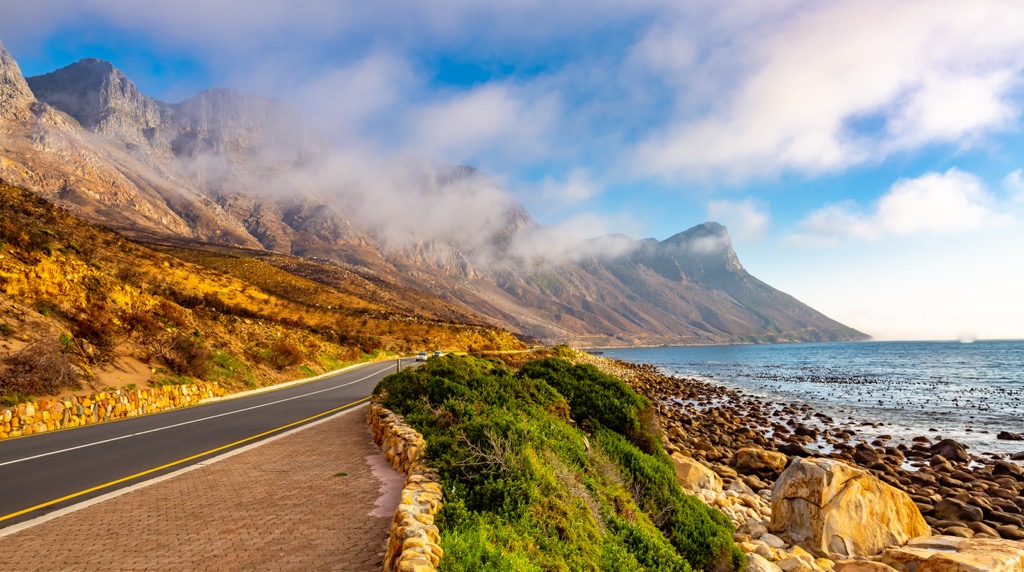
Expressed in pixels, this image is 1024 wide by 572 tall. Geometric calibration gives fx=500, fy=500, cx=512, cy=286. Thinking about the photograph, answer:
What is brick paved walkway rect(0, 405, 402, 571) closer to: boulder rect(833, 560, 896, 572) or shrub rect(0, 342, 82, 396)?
boulder rect(833, 560, 896, 572)

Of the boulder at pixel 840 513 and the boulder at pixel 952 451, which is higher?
the boulder at pixel 840 513

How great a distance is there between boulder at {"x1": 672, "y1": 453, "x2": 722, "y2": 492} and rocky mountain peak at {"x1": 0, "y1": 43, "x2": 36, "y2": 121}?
826 feet

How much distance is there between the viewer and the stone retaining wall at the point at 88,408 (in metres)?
13.5

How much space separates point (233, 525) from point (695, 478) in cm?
1256

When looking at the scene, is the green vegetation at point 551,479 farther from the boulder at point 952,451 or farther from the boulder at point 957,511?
the boulder at point 952,451

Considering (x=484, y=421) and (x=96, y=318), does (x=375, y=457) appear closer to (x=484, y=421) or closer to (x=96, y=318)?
(x=484, y=421)

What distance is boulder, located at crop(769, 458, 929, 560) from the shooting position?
10.8m

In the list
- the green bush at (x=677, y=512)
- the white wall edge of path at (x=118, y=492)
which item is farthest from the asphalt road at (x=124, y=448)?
the green bush at (x=677, y=512)

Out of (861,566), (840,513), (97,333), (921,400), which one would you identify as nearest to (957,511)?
(840,513)

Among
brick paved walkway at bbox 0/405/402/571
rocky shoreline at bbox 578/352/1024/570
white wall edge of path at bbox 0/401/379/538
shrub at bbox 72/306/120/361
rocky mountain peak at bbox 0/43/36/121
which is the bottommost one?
rocky shoreline at bbox 578/352/1024/570

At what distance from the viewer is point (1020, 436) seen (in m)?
25.0

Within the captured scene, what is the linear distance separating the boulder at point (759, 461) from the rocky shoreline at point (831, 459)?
1.4 inches

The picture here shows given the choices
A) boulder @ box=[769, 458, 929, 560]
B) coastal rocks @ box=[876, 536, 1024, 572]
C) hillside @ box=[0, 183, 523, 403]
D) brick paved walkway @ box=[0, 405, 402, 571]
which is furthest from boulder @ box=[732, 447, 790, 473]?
hillside @ box=[0, 183, 523, 403]

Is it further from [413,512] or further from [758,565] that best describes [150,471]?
[758,565]
